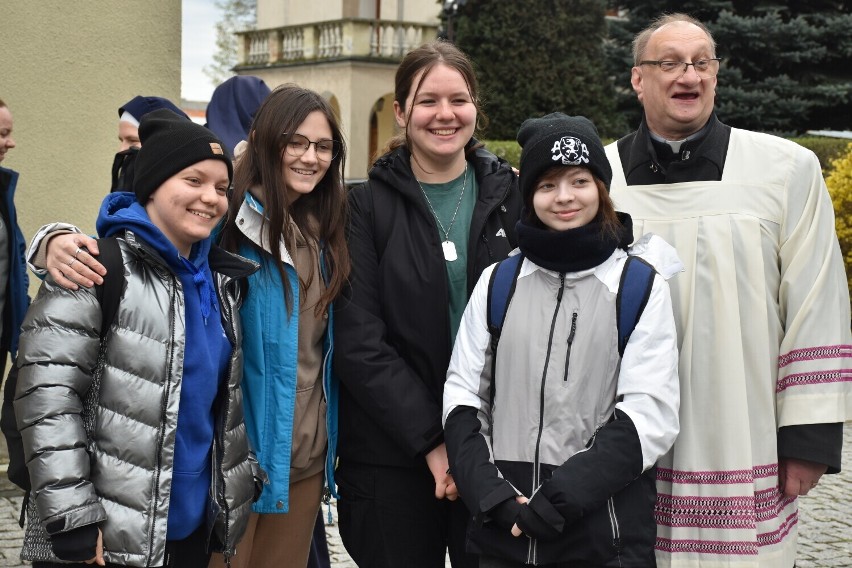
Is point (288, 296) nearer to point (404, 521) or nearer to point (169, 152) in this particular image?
point (169, 152)

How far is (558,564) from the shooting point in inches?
123

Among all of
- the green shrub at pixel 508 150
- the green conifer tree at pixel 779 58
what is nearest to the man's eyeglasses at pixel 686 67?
the green shrub at pixel 508 150

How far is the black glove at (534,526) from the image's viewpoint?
2.98 metres

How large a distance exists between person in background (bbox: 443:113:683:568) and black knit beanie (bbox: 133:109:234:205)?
95 centimetres

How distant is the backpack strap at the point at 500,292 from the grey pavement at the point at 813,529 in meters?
2.81

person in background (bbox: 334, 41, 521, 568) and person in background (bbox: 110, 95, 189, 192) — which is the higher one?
person in background (bbox: 110, 95, 189, 192)

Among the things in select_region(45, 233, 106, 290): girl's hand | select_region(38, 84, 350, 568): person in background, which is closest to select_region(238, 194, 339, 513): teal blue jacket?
select_region(38, 84, 350, 568): person in background

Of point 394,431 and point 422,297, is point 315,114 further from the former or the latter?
point 394,431

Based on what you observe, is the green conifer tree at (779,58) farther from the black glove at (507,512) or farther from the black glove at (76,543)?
the black glove at (76,543)

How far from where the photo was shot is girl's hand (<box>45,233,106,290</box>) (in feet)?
9.70

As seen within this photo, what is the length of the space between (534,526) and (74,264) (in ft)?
4.88

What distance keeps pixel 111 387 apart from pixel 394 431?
95 centimetres

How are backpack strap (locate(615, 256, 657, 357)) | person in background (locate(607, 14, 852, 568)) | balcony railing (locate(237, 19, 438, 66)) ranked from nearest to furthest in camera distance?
1. backpack strap (locate(615, 256, 657, 357))
2. person in background (locate(607, 14, 852, 568))
3. balcony railing (locate(237, 19, 438, 66))

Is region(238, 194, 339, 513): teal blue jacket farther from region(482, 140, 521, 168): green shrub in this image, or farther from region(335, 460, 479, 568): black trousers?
region(482, 140, 521, 168): green shrub
